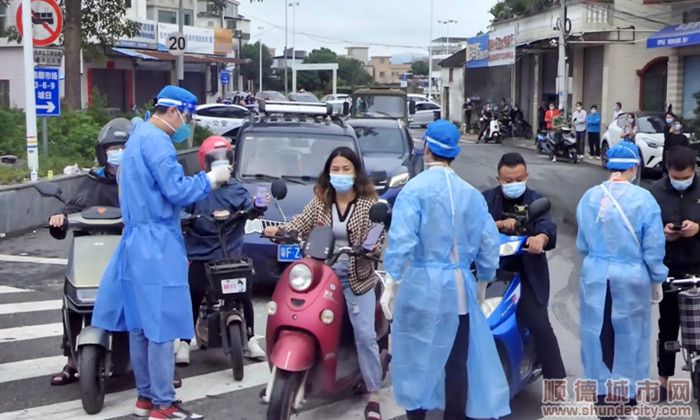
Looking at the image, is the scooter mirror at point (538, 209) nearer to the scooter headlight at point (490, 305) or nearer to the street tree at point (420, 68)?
the scooter headlight at point (490, 305)

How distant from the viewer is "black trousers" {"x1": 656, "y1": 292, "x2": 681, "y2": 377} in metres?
6.42

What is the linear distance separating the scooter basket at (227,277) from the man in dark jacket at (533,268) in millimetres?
1842

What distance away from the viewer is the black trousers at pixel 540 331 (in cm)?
618

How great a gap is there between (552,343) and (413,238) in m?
1.78

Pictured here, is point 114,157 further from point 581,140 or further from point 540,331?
point 581,140

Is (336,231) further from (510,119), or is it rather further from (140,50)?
(140,50)

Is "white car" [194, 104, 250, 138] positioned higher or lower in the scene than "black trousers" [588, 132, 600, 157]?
higher

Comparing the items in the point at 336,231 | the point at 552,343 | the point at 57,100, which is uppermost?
the point at 57,100

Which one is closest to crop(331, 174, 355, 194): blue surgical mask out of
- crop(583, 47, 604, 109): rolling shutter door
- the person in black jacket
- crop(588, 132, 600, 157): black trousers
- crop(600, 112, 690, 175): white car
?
the person in black jacket

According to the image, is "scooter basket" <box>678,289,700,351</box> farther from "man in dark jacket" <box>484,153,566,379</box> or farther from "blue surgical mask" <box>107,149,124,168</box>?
"blue surgical mask" <box>107,149,124,168</box>

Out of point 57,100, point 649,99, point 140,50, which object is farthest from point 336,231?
point 140,50

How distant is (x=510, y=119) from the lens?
41.0m

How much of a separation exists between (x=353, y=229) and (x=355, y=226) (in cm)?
2

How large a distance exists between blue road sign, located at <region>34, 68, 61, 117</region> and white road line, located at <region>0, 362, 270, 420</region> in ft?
30.4
